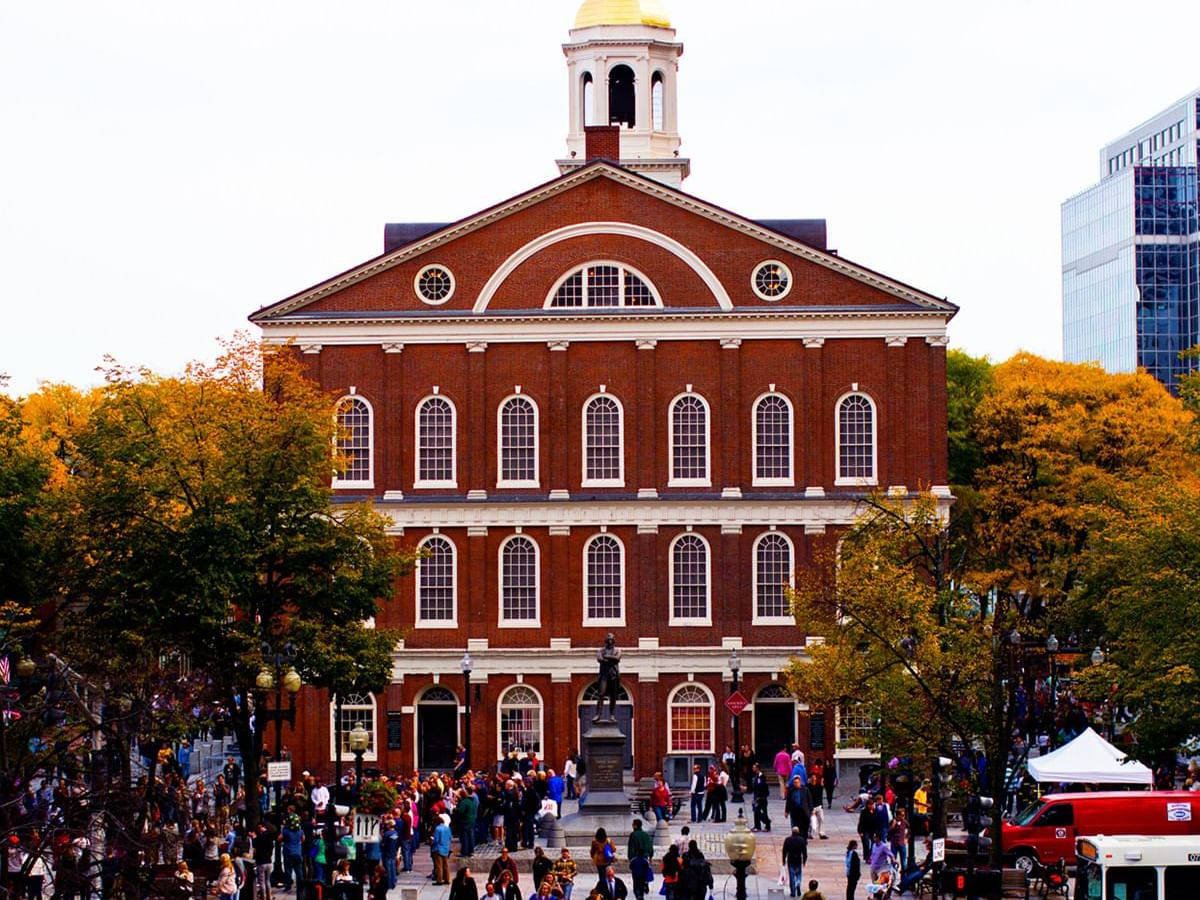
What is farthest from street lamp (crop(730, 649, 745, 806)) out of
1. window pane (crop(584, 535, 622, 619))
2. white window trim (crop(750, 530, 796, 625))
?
window pane (crop(584, 535, 622, 619))

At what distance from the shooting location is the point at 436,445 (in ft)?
236

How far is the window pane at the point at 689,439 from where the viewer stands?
235 feet

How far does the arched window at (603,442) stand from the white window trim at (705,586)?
9.21 ft

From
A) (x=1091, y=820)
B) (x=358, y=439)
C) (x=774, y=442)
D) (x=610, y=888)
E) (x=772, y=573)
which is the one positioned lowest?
(x=610, y=888)

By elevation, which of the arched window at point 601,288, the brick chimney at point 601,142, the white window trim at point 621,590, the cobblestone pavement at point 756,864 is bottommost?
the cobblestone pavement at point 756,864

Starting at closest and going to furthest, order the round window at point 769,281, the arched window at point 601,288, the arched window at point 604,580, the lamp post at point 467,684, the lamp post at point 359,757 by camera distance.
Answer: the lamp post at point 359,757 → the lamp post at point 467,684 → the arched window at point 604,580 → the round window at point 769,281 → the arched window at point 601,288

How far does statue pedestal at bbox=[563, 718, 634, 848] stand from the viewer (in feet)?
175

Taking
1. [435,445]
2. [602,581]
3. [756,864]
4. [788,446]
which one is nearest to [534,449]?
[435,445]

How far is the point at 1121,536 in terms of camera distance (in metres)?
50.3

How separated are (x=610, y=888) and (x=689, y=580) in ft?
105

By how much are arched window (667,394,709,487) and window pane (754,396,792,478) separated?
1.64 m

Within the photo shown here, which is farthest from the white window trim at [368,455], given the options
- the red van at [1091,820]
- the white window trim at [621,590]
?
the red van at [1091,820]

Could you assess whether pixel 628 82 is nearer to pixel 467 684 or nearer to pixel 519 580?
pixel 519 580

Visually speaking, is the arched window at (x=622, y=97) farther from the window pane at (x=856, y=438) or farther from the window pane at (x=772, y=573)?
the window pane at (x=772, y=573)
